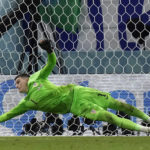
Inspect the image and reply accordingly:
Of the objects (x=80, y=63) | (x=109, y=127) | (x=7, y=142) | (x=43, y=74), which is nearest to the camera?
(x=7, y=142)

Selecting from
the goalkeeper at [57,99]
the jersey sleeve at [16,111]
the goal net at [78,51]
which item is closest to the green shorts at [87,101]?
the goalkeeper at [57,99]

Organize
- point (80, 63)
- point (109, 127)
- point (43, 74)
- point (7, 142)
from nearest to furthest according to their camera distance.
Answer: point (7, 142) → point (43, 74) → point (109, 127) → point (80, 63)

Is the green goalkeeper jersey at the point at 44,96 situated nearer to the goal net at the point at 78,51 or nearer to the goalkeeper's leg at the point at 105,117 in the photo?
the goalkeeper's leg at the point at 105,117

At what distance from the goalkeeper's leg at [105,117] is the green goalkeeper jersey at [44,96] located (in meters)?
0.10

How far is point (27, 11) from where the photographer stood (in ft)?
7.40

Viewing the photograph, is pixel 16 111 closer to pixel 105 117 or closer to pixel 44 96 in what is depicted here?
pixel 44 96

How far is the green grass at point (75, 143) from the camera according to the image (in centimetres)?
75

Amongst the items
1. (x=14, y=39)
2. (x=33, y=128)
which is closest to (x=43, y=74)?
(x=33, y=128)

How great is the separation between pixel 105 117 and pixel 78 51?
0.76m

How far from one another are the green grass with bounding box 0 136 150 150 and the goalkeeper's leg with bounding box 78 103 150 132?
0.76 m

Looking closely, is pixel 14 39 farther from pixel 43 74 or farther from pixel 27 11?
pixel 43 74

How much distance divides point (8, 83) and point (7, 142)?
143 cm

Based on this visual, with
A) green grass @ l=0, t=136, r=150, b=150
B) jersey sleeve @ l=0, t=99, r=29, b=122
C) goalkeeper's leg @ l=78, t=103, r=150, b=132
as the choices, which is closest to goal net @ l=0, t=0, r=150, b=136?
jersey sleeve @ l=0, t=99, r=29, b=122

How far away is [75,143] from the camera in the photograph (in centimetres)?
76
